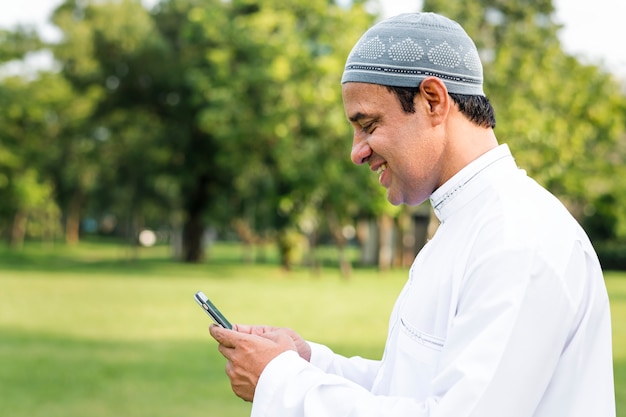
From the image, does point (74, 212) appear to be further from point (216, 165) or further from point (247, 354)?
point (247, 354)

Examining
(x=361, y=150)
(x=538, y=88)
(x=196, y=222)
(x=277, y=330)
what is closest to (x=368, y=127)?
(x=361, y=150)

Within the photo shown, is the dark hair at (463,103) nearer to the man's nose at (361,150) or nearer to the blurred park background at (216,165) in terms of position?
the man's nose at (361,150)

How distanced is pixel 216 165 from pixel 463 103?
115ft

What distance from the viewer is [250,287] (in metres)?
23.9

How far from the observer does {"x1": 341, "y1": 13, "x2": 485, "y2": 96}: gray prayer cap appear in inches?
75.3

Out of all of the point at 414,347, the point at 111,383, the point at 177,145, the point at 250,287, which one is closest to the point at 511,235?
the point at 414,347

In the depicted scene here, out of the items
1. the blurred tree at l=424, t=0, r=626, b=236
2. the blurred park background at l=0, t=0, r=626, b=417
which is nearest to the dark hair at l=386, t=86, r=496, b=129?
the blurred park background at l=0, t=0, r=626, b=417

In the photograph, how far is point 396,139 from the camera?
1.96 meters

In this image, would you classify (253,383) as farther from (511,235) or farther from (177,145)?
(177,145)

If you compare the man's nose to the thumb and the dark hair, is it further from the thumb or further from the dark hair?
the thumb

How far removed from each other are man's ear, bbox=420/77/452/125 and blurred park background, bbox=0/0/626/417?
22.8 ft

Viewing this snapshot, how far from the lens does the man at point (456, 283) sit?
5.43 feet

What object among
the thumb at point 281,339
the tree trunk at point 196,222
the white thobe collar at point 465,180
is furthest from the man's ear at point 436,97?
the tree trunk at point 196,222

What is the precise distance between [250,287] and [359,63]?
22111mm
